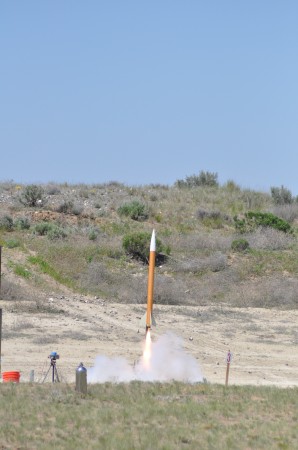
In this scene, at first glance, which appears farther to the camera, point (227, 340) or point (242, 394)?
point (227, 340)

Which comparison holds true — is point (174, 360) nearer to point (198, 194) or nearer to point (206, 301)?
point (206, 301)

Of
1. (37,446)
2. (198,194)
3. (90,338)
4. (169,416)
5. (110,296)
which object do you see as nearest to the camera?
(37,446)

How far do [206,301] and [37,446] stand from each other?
1894 centimetres

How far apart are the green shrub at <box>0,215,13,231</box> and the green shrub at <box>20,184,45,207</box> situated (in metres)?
5.20

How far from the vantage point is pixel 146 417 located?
48.4ft

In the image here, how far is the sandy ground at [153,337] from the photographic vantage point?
872 inches

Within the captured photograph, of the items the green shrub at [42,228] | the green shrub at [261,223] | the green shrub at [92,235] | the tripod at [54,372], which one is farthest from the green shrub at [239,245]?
the tripod at [54,372]

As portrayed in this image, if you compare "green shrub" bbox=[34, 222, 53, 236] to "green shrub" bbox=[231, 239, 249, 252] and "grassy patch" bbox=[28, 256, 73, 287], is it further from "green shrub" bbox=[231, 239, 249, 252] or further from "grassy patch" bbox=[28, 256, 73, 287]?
"green shrub" bbox=[231, 239, 249, 252]

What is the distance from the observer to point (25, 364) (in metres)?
22.0

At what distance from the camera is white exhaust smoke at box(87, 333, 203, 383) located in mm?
19891

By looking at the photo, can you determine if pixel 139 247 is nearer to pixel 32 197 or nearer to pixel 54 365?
pixel 32 197

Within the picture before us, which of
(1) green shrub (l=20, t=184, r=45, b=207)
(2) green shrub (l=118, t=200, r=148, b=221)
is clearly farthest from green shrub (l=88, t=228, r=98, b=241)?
(1) green shrub (l=20, t=184, r=45, b=207)

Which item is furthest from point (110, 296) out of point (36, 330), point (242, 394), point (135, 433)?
point (135, 433)

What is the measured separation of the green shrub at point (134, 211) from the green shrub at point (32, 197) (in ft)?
12.8
